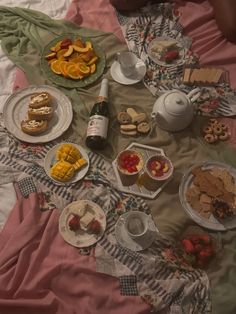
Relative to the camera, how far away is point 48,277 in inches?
38.6

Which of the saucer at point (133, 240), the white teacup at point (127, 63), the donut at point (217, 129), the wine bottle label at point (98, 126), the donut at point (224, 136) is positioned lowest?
the saucer at point (133, 240)

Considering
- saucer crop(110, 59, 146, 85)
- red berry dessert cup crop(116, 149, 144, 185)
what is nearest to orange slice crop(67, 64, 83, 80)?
saucer crop(110, 59, 146, 85)

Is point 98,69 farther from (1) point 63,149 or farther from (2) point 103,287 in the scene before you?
(2) point 103,287

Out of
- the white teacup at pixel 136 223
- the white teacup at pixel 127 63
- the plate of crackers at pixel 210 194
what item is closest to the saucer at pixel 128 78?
the white teacup at pixel 127 63

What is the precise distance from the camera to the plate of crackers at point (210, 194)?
3.53ft

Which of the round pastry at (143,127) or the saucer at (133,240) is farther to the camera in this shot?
the round pastry at (143,127)

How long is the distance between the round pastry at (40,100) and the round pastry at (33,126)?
52 millimetres

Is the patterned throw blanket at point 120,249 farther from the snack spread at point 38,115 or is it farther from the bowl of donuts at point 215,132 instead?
the bowl of donuts at point 215,132

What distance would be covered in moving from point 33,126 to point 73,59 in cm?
30

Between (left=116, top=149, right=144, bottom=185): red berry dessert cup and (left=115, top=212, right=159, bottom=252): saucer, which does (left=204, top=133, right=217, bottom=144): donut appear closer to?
(left=116, top=149, right=144, bottom=185): red berry dessert cup

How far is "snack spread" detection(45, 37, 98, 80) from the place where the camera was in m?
1.33

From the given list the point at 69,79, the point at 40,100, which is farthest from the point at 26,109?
the point at 69,79

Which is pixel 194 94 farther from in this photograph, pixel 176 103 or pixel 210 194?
pixel 210 194

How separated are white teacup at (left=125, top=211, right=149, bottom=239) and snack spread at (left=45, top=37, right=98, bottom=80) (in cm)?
52
